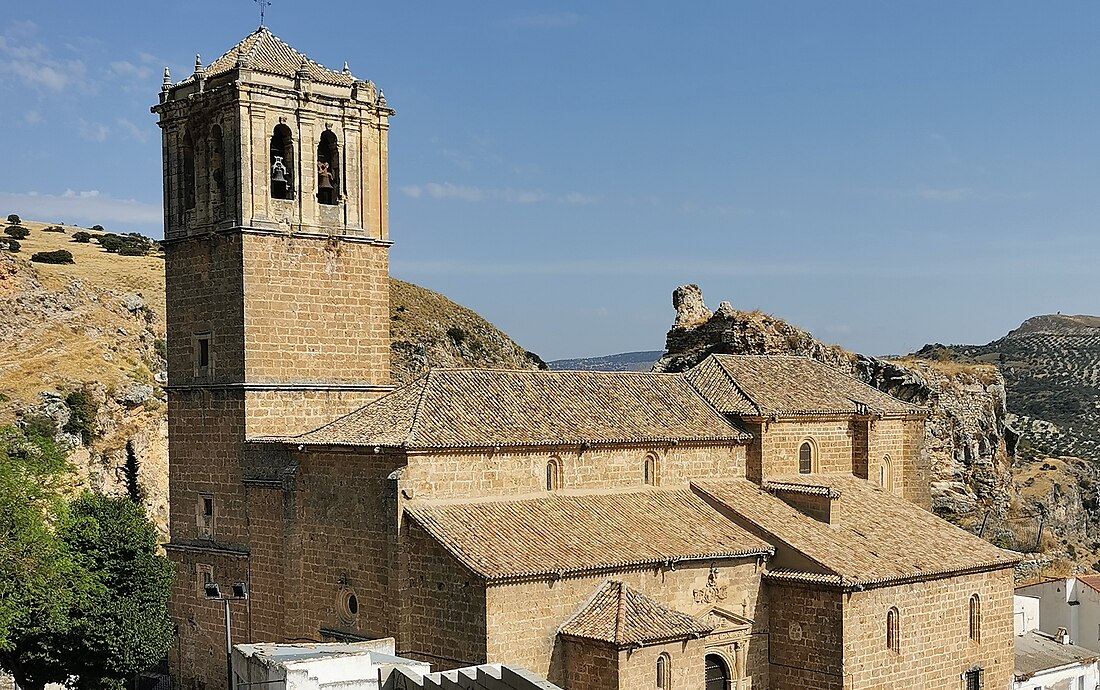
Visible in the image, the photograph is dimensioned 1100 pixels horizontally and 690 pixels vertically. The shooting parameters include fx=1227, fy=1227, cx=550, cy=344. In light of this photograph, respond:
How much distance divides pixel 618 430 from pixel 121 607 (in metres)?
10.8

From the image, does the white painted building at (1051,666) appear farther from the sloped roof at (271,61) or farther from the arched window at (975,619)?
the sloped roof at (271,61)

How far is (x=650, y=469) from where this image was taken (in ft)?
85.6

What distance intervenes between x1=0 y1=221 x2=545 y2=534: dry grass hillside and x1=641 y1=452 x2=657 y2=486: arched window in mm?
21092

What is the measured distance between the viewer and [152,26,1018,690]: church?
21891 millimetres

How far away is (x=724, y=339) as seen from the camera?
1556 inches

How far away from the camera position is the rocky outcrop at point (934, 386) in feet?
131

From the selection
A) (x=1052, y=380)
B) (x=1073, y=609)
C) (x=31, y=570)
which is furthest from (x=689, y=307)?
(x=1052, y=380)

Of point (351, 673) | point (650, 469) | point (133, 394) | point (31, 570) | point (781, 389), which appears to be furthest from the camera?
point (133, 394)

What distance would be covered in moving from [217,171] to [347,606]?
30.2 feet

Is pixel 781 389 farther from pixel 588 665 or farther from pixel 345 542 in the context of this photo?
pixel 345 542

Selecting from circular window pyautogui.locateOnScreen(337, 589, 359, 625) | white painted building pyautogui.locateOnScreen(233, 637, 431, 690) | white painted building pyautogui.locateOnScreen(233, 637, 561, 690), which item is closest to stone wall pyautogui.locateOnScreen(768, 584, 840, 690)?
circular window pyautogui.locateOnScreen(337, 589, 359, 625)

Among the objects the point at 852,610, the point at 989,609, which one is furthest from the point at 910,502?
the point at 852,610

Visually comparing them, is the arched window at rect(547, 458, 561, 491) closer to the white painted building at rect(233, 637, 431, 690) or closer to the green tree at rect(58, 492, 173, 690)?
the white painted building at rect(233, 637, 431, 690)

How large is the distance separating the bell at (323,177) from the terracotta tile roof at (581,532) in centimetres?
748
